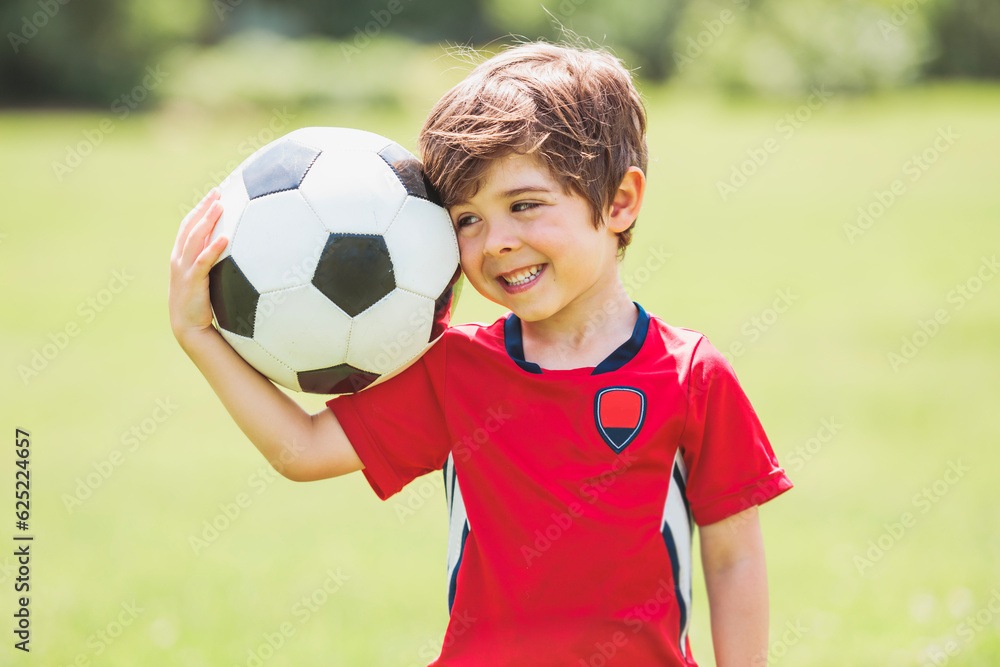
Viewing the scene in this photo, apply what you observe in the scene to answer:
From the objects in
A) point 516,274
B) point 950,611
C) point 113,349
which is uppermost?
point 516,274

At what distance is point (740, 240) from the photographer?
12.3 metres

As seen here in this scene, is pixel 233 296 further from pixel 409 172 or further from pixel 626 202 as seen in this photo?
pixel 626 202

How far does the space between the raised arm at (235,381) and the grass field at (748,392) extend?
5.73ft

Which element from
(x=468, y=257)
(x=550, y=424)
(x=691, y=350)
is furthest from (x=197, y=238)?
(x=691, y=350)

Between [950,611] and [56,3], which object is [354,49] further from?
[950,611]

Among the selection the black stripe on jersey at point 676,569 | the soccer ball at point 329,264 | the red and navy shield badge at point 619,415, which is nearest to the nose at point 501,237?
the soccer ball at point 329,264

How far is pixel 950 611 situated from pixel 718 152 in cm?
1501

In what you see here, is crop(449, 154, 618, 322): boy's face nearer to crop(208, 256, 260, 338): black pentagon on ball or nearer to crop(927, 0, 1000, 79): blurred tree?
crop(208, 256, 260, 338): black pentagon on ball

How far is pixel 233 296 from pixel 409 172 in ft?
1.63

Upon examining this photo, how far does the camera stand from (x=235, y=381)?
7.14ft

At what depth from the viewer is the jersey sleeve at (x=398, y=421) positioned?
2.25 m

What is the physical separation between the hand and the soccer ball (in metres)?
0.02

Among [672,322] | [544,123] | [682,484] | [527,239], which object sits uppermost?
[544,123]

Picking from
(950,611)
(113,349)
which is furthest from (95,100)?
(950,611)
